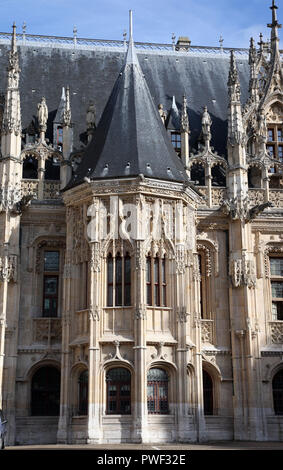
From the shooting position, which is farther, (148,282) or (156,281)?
(156,281)

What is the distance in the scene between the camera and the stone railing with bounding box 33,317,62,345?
28.9 m

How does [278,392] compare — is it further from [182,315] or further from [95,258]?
[95,258]

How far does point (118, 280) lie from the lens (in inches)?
1069

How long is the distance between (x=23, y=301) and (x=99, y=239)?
4629 millimetres

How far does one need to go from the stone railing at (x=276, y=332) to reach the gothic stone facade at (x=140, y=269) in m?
0.07

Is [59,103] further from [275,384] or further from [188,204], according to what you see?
[275,384]

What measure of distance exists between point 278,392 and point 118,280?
8.71 m

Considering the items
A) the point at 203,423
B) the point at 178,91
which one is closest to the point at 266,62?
the point at 178,91

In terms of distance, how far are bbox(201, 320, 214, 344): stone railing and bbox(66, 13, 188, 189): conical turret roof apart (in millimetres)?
6283

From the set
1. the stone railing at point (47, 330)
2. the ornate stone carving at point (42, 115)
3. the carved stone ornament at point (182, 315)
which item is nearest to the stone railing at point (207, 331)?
the carved stone ornament at point (182, 315)

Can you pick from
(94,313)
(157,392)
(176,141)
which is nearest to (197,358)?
(157,392)

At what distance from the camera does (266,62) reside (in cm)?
3425

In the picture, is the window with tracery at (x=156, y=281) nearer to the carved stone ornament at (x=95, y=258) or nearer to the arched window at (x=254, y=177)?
the carved stone ornament at (x=95, y=258)

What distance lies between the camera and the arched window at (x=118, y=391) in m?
25.8
